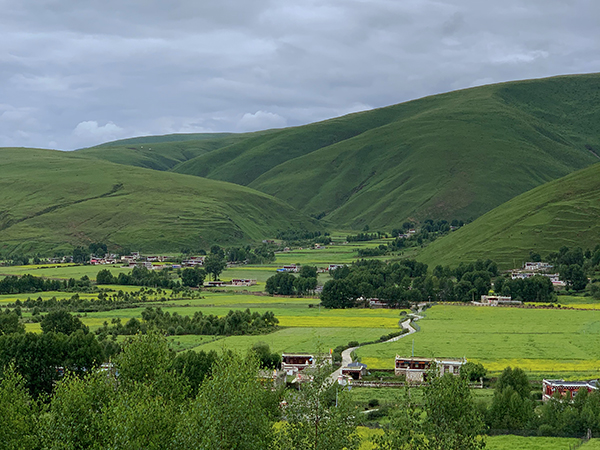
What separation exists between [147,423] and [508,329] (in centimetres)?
8137

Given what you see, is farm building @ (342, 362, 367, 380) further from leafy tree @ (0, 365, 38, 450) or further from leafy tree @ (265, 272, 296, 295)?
leafy tree @ (265, 272, 296, 295)

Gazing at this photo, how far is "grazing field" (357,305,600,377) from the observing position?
84.1 m

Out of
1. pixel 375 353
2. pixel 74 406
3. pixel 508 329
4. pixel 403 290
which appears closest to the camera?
pixel 74 406

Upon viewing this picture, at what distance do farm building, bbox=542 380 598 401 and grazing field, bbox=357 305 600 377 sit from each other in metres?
9.57

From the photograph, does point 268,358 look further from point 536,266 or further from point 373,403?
point 536,266

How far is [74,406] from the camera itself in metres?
42.7

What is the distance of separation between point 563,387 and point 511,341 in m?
31.2

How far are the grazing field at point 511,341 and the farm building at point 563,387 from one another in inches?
377

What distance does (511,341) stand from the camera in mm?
98250

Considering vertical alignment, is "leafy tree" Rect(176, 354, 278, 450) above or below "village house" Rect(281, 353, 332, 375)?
above

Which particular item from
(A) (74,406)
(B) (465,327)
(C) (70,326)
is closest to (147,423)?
(A) (74,406)

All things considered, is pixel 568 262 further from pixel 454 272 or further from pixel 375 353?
pixel 375 353

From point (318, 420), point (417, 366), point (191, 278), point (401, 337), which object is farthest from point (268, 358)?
point (191, 278)

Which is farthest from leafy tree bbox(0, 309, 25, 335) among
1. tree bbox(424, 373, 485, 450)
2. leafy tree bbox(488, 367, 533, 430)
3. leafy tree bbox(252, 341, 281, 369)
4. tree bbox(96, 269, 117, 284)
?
tree bbox(96, 269, 117, 284)
